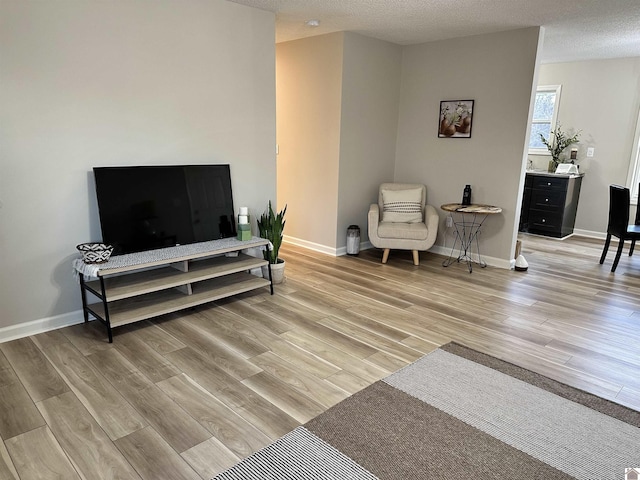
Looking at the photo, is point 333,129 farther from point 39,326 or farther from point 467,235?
point 39,326

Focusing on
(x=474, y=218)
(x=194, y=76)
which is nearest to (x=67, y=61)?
(x=194, y=76)

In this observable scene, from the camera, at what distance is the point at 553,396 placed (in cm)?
238

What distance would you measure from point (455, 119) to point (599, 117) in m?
2.60

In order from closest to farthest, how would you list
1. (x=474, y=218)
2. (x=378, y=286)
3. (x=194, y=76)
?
1. (x=194, y=76)
2. (x=378, y=286)
3. (x=474, y=218)

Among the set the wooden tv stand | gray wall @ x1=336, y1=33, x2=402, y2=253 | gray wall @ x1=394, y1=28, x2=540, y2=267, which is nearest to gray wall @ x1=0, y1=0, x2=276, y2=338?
the wooden tv stand

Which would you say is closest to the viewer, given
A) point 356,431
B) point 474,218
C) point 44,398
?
point 356,431

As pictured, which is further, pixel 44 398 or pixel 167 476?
pixel 44 398

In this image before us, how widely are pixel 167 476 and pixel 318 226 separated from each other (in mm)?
3802

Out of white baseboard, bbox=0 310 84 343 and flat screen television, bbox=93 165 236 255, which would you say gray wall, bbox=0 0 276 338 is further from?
flat screen television, bbox=93 165 236 255

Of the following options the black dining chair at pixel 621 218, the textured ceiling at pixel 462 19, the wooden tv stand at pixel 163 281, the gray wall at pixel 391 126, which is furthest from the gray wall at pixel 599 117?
the wooden tv stand at pixel 163 281

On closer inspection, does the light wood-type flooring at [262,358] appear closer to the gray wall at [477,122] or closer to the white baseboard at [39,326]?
the white baseboard at [39,326]

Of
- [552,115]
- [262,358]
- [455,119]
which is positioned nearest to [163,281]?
[262,358]

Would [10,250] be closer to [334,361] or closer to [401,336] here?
[334,361]

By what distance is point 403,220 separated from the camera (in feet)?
16.5
